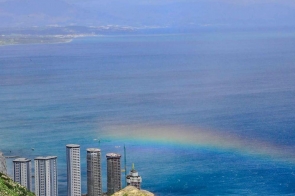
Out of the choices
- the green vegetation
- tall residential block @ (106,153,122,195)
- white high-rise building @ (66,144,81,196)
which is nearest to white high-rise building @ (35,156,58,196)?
white high-rise building @ (66,144,81,196)

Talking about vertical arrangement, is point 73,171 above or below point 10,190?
below

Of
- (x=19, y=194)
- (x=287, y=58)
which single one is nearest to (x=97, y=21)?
(x=287, y=58)

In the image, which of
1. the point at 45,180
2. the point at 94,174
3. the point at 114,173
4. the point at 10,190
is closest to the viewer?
the point at 10,190

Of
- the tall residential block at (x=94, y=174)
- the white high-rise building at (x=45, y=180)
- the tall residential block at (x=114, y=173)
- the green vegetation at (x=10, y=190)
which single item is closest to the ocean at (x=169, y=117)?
the white high-rise building at (x=45, y=180)

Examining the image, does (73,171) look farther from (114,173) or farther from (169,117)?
(169,117)

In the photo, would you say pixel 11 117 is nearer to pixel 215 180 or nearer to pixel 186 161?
pixel 186 161

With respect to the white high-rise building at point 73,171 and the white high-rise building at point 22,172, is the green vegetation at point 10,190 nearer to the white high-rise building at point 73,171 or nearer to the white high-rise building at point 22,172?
the white high-rise building at point 73,171

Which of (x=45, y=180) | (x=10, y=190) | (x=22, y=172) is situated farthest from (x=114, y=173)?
(x=10, y=190)
